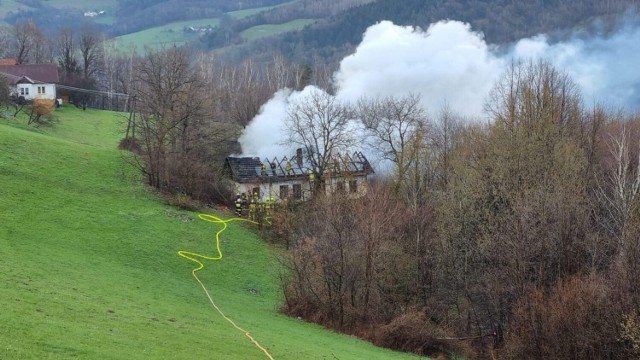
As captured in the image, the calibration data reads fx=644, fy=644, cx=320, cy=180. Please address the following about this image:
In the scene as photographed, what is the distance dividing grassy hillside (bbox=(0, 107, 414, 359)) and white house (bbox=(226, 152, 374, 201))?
27.6ft

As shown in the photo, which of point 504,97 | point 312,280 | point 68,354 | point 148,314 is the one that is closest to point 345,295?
point 312,280

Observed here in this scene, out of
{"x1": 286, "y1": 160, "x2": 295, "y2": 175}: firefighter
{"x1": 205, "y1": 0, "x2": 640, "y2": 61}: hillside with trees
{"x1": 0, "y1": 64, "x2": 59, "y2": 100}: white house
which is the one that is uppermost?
{"x1": 205, "y1": 0, "x2": 640, "y2": 61}: hillside with trees

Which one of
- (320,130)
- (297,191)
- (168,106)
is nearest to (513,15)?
(320,130)

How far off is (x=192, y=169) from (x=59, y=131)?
82.0ft

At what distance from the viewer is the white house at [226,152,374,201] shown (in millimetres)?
57219

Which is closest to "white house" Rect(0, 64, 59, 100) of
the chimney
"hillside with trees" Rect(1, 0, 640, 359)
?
"hillside with trees" Rect(1, 0, 640, 359)

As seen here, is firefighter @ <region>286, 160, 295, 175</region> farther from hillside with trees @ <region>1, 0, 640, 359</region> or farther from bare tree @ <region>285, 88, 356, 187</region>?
hillside with trees @ <region>1, 0, 640, 359</region>

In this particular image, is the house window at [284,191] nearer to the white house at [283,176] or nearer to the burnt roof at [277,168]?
the white house at [283,176]

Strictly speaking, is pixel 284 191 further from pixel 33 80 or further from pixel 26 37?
pixel 26 37

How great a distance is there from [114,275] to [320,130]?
30849mm

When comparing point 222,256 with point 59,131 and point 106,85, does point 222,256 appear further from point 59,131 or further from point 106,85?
point 106,85

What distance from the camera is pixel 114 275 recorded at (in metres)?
32.9

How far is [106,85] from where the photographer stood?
132125 millimetres

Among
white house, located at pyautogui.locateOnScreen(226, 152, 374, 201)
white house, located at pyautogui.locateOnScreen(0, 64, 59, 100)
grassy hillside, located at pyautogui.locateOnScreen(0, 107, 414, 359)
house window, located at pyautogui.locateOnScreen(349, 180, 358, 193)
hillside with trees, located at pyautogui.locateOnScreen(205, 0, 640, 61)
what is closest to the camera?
grassy hillside, located at pyautogui.locateOnScreen(0, 107, 414, 359)
